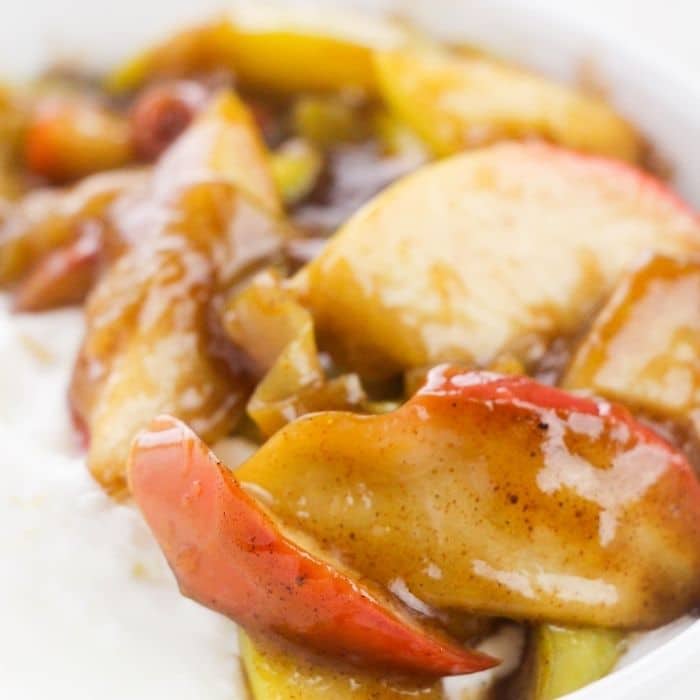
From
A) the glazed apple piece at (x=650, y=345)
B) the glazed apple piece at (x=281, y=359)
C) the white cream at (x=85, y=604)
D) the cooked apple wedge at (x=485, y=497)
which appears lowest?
the white cream at (x=85, y=604)

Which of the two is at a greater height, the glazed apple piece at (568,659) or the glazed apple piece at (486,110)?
the glazed apple piece at (486,110)

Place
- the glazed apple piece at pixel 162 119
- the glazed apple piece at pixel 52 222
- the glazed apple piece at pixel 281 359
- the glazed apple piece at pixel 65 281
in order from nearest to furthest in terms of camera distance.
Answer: the glazed apple piece at pixel 281 359, the glazed apple piece at pixel 65 281, the glazed apple piece at pixel 52 222, the glazed apple piece at pixel 162 119

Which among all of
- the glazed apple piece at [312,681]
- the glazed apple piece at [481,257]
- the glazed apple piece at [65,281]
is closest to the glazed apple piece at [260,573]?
the glazed apple piece at [312,681]

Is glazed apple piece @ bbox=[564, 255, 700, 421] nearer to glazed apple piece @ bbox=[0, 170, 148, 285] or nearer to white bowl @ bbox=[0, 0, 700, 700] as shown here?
white bowl @ bbox=[0, 0, 700, 700]

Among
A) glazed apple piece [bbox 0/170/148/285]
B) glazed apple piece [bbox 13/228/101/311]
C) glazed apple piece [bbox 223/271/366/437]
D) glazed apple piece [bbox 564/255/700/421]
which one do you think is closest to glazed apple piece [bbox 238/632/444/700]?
glazed apple piece [bbox 223/271/366/437]

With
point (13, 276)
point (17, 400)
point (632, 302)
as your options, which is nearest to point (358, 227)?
point (632, 302)

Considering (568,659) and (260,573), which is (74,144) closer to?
(260,573)

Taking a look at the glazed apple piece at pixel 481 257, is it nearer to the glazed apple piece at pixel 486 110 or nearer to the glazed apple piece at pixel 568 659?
the glazed apple piece at pixel 486 110

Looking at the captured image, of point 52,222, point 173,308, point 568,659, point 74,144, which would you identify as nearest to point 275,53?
point 74,144
